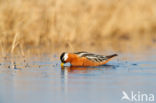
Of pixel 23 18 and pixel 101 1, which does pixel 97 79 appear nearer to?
pixel 23 18

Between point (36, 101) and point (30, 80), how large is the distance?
8.33ft

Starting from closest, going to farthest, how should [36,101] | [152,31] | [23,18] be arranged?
1. [36,101]
2. [23,18]
3. [152,31]

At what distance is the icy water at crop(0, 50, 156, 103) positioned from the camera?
9.46 meters

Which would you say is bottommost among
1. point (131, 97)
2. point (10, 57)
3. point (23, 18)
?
point (131, 97)

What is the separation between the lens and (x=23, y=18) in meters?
19.8

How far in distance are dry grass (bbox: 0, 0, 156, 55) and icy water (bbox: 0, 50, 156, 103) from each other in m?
3.52

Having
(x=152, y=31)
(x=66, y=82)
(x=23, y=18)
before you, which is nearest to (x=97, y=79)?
(x=66, y=82)

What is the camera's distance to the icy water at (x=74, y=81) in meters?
9.46
